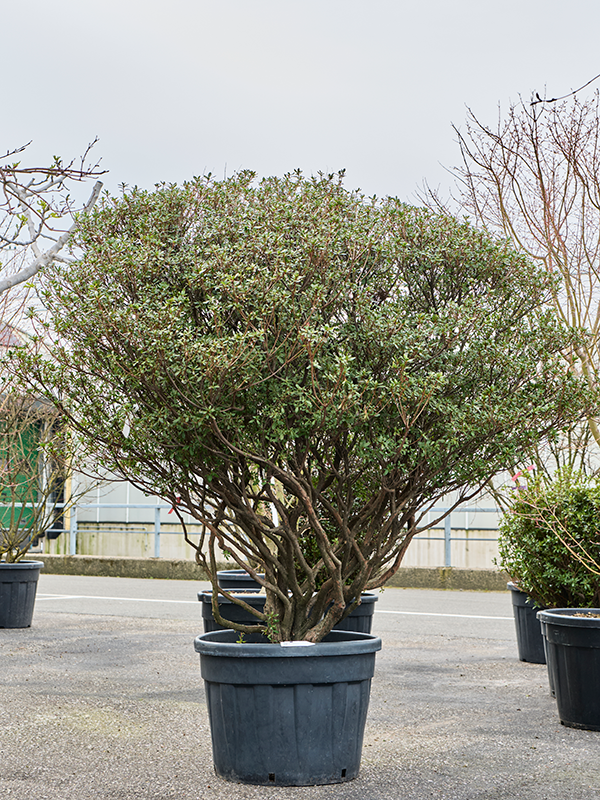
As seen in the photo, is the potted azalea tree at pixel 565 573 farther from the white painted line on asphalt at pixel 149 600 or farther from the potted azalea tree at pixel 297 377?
the white painted line on asphalt at pixel 149 600

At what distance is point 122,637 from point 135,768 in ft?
17.8

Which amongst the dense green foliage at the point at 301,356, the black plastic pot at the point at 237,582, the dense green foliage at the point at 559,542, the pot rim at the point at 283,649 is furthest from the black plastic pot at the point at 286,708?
the black plastic pot at the point at 237,582

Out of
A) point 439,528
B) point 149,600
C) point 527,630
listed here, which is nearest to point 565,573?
point 527,630

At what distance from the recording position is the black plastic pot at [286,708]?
4.23 metres

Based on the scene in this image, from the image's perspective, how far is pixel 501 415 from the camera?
4.30 m

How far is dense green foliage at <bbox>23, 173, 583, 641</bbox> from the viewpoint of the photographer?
4113mm

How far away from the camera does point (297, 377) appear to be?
166 inches

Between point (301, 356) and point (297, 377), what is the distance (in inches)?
3.9

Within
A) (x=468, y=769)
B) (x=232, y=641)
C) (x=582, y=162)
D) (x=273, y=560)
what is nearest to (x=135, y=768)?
(x=232, y=641)

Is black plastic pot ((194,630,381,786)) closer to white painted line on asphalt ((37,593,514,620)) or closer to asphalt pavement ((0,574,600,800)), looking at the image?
asphalt pavement ((0,574,600,800))

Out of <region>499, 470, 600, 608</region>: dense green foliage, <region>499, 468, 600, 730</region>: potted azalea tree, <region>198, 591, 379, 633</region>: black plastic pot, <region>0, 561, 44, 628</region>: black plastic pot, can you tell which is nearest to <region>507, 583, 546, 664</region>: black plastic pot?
<region>499, 468, 600, 730</region>: potted azalea tree

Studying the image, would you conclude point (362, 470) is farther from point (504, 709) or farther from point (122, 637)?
point (122, 637)

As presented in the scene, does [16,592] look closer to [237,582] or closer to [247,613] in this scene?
[237,582]

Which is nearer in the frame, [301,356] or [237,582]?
[301,356]
